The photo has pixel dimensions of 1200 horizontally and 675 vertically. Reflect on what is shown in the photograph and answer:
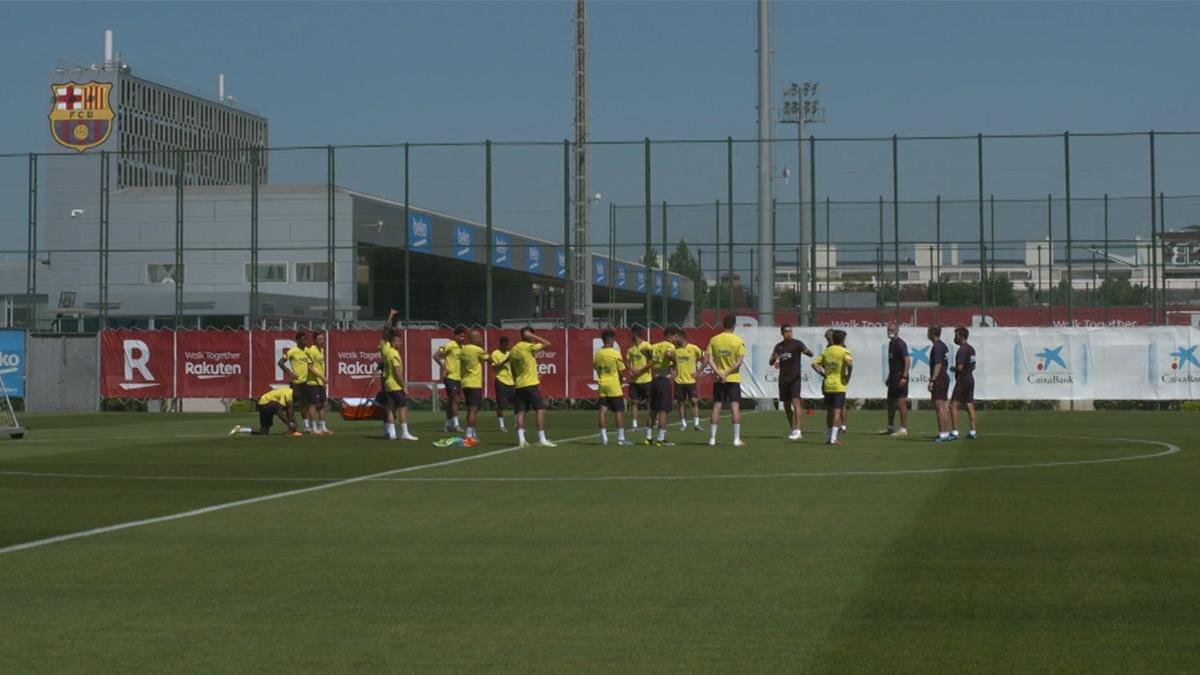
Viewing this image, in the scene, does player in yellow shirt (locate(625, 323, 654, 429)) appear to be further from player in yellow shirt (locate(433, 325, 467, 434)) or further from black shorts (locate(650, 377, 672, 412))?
player in yellow shirt (locate(433, 325, 467, 434))

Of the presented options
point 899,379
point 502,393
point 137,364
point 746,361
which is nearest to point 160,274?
point 137,364

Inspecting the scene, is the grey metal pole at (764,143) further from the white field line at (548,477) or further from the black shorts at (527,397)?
the white field line at (548,477)

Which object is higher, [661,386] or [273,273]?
[273,273]

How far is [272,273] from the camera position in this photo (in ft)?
197

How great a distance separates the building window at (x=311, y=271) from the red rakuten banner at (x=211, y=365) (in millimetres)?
15702

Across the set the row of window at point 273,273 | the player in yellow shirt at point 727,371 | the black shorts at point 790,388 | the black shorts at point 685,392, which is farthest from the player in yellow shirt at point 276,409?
the row of window at point 273,273

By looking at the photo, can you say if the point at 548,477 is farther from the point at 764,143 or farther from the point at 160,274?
the point at 160,274

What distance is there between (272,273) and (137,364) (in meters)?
15.8

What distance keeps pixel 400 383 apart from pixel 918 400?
19.0 m

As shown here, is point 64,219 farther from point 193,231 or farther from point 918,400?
point 918,400

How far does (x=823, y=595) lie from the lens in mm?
9836

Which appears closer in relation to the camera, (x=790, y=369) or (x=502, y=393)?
(x=790, y=369)

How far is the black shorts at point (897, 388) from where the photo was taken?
91.9 feet

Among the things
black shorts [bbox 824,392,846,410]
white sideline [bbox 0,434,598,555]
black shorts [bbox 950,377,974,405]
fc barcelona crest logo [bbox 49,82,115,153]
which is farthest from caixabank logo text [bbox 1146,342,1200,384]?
fc barcelona crest logo [bbox 49,82,115,153]
